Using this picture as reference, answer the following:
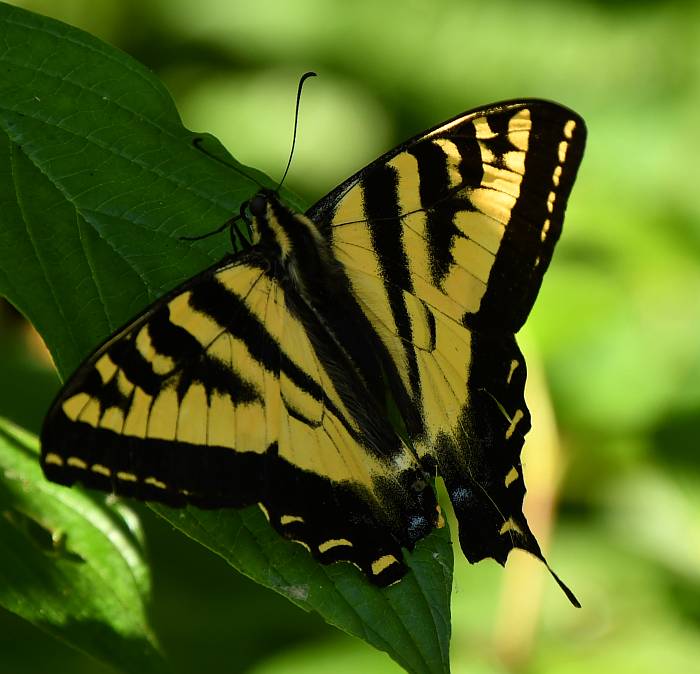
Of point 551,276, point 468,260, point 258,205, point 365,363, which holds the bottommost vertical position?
point 551,276

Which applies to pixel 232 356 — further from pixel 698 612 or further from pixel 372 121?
pixel 372 121

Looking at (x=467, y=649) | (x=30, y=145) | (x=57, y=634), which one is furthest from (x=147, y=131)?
(x=467, y=649)

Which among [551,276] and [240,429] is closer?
[240,429]

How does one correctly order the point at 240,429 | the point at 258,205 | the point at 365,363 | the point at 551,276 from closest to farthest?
the point at 240,429, the point at 258,205, the point at 365,363, the point at 551,276

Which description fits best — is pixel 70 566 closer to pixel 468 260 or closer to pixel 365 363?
pixel 365 363

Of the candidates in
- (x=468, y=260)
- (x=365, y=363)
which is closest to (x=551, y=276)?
(x=468, y=260)

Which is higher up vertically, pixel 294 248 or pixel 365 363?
pixel 294 248
